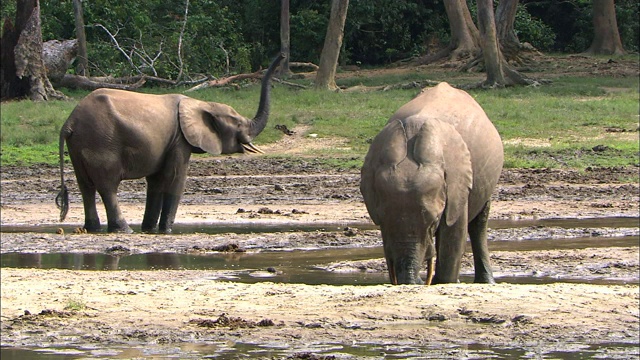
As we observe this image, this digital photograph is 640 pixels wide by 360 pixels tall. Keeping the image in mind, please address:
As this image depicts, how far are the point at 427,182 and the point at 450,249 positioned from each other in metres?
0.74

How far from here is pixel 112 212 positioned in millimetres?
14383

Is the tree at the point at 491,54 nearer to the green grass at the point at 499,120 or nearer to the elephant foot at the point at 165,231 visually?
the green grass at the point at 499,120

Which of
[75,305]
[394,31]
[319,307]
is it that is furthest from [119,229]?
[394,31]

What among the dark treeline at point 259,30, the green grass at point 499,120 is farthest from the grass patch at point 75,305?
the dark treeline at point 259,30

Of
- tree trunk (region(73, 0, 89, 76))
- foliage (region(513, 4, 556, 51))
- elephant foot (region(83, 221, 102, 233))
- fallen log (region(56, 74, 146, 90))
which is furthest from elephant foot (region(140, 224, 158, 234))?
foliage (region(513, 4, 556, 51))

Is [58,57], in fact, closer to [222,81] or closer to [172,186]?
[222,81]

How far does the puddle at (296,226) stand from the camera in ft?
46.9

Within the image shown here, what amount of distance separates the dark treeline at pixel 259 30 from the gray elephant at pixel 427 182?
21363 millimetres

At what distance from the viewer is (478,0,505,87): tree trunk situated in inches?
1038

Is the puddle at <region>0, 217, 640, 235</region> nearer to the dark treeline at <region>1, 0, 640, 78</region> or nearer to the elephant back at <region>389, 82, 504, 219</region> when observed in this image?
the elephant back at <region>389, 82, 504, 219</region>

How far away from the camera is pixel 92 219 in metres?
14.5

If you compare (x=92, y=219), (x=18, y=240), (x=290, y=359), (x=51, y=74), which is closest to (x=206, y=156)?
(x=92, y=219)

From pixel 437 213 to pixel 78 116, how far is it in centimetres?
695

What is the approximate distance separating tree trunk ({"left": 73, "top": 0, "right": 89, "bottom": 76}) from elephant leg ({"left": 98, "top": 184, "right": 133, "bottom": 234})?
16139 millimetres
